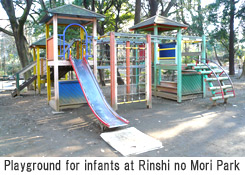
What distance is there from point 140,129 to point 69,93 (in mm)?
3950

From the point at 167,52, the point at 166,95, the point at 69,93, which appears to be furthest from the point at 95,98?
the point at 167,52

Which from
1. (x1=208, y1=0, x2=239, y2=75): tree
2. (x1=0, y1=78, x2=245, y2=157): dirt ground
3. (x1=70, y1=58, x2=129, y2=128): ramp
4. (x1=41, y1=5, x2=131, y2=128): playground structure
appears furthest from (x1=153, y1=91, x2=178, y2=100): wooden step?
(x1=208, y1=0, x2=239, y2=75): tree

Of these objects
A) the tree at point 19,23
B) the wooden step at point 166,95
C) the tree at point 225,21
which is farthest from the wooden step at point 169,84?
the tree at point 225,21

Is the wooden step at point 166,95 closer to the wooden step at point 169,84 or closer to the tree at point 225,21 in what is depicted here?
the wooden step at point 169,84

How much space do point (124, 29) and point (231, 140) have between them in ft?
65.6

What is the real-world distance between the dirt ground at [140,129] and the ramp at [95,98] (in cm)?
40

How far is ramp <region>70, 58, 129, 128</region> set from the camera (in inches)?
233

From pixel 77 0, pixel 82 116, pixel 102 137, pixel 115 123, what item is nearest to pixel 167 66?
pixel 82 116

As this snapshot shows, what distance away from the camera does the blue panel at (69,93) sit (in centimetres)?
868

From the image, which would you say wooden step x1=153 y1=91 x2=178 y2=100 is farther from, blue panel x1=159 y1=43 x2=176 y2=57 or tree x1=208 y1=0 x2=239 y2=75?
tree x1=208 y1=0 x2=239 y2=75

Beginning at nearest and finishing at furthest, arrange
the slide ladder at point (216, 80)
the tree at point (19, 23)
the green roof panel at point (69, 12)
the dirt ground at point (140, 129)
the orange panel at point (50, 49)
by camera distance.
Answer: the dirt ground at point (140, 129)
the green roof panel at point (69, 12)
the slide ladder at point (216, 80)
the orange panel at point (50, 49)
the tree at point (19, 23)

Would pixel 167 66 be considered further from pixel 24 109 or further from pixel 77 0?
pixel 77 0

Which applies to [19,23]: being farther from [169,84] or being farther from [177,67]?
[177,67]

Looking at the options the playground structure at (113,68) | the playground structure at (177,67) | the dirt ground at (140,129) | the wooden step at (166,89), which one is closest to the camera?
the dirt ground at (140,129)
